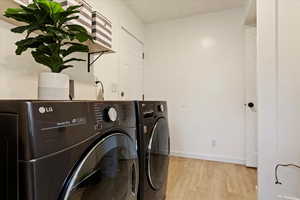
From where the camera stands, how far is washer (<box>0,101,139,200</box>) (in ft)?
1.40

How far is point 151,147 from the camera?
1075mm

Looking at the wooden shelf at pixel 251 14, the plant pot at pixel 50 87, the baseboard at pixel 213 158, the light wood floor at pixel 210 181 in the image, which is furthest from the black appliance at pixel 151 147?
the wooden shelf at pixel 251 14

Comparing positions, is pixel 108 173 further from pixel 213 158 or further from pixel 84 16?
pixel 213 158

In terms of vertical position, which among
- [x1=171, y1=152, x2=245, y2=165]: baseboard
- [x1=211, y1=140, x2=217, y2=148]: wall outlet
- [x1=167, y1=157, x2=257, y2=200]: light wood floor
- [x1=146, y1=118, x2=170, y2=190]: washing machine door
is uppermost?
[x1=146, y1=118, x2=170, y2=190]: washing machine door

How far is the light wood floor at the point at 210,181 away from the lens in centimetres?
178

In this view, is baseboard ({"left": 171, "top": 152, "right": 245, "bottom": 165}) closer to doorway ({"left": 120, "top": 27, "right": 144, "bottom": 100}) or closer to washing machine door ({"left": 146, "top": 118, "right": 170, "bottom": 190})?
doorway ({"left": 120, "top": 27, "right": 144, "bottom": 100})

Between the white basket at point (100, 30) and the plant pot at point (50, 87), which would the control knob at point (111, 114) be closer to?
the plant pot at point (50, 87)

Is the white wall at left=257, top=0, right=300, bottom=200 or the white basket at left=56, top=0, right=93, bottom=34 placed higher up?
the white basket at left=56, top=0, right=93, bottom=34

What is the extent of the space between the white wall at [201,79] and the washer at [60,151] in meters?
2.37

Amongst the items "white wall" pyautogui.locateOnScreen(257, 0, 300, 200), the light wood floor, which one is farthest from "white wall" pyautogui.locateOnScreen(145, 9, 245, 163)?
"white wall" pyautogui.locateOnScreen(257, 0, 300, 200)

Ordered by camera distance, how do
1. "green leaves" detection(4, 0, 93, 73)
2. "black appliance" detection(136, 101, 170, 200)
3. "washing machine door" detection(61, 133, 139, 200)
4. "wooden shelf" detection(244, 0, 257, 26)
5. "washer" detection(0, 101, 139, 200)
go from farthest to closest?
"wooden shelf" detection(244, 0, 257, 26), "black appliance" detection(136, 101, 170, 200), "green leaves" detection(4, 0, 93, 73), "washing machine door" detection(61, 133, 139, 200), "washer" detection(0, 101, 139, 200)

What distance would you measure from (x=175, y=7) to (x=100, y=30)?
1.67 metres

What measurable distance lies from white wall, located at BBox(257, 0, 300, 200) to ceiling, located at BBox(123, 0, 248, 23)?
4.02 feet

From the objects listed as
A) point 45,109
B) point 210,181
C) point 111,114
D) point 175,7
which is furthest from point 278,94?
point 175,7
